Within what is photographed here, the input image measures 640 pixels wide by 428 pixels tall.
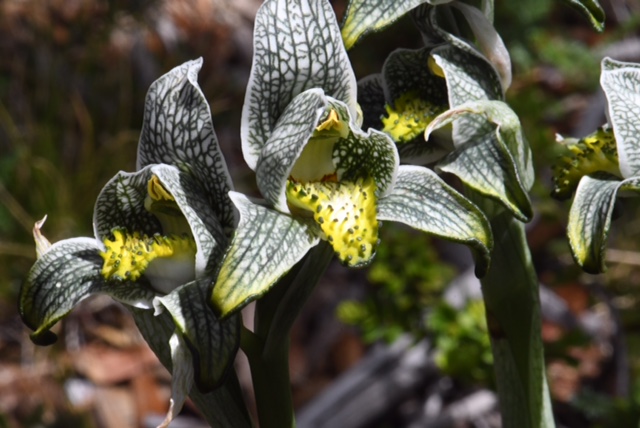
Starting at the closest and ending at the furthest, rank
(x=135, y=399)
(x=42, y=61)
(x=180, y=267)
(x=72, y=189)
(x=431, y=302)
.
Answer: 1. (x=180, y=267)
2. (x=431, y=302)
3. (x=135, y=399)
4. (x=72, y=189)
5. (x=42, y=61)

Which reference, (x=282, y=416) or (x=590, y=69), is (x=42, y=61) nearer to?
(x=590, y=69)

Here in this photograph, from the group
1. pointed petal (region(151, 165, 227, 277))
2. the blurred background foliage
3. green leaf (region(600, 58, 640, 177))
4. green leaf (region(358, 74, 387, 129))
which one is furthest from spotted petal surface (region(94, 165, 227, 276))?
the blurred background foliage

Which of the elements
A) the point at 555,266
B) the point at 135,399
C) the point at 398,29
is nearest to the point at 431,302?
the point at 555,266

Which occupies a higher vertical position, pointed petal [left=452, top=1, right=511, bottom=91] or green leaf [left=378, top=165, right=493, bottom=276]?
pointed petal [left=452, top=1, right=511, bottom=91]

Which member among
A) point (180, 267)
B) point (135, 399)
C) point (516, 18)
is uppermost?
point (180, 267)

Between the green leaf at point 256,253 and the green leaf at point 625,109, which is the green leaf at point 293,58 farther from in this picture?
the green leaf at point 625,109

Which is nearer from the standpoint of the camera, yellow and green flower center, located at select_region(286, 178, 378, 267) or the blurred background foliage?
yellow and green flower center, located at select_region(286, 178, 378, 267)

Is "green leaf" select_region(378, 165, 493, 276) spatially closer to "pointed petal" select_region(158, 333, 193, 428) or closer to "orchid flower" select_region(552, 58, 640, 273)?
"orchid flower" select_region(552, 58, 640, 273)
